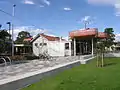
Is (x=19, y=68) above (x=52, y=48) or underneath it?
underneath

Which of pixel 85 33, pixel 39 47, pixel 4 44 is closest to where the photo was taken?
pixel 4 44

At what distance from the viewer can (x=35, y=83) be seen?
33.8ft

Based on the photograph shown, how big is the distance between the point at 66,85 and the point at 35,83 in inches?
54.5

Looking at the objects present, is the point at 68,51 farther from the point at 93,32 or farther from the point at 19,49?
the point at 19,49

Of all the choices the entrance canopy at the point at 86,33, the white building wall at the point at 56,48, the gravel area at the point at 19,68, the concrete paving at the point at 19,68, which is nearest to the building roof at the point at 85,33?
the entrance canopy at the point at 86,33

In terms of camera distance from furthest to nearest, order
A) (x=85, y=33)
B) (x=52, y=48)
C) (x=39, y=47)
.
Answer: (x=39, y=47) → (x=52, y=48) → (x=85, y=33)

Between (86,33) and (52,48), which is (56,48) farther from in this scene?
(86,33)

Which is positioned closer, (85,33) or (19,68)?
→ (19,68)

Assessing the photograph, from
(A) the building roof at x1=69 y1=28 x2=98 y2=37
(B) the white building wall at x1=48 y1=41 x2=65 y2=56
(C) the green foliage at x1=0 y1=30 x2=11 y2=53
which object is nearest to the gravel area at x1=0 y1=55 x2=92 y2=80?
(C) the green foliage at x1=0 y1=30 x2=11 y2=53

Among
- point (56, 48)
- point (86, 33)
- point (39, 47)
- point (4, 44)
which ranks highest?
point (86, 33)

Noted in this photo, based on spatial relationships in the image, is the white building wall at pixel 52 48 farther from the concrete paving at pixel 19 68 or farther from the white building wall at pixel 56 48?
the concrete paving at pixel 19 68

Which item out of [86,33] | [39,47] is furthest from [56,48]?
[86,33]

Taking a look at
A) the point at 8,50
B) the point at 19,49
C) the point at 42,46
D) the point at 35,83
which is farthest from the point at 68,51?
the point at 35,83

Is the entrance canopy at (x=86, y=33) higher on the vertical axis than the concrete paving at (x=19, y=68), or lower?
higher
